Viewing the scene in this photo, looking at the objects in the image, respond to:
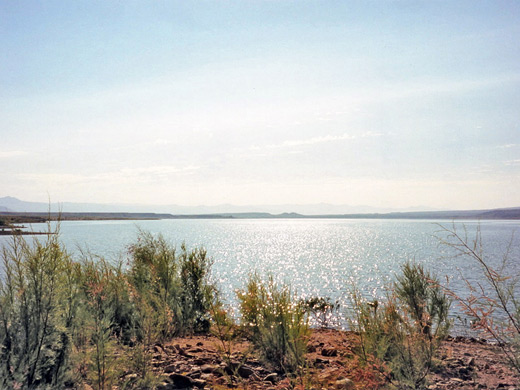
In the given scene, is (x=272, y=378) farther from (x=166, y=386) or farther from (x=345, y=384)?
(x=166, y=386)

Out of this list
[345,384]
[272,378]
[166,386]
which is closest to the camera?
[345,384]

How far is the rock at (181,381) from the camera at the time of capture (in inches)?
211

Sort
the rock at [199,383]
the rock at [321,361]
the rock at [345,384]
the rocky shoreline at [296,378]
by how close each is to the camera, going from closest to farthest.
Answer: the rock at [345,384] → the rocky shoreline at [296,378] → the rock at [199,383] → the rock at [321,361]

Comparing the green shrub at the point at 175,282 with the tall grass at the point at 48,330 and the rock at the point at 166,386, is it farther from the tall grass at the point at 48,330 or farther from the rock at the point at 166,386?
the rock at the point at 166,386

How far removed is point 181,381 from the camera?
543 cm

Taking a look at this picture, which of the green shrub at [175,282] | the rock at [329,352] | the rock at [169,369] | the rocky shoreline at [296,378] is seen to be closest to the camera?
the rocky shoreline at [296,378]

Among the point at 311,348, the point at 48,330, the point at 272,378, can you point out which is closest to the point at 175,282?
the point at 311,348

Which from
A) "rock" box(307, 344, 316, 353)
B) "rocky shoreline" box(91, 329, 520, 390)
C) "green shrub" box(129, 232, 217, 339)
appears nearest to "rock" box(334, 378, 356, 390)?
"rocky shoreline" box(91, 329, 520, 390)

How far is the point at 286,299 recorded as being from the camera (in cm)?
696

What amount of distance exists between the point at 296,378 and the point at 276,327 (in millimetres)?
1703

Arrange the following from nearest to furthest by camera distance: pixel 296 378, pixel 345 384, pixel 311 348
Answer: pixel 296 378
pixel 345 384
pixel 311 348

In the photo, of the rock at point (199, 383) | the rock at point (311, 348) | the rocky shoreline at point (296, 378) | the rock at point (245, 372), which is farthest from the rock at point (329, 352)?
the rock at point (199, 383)

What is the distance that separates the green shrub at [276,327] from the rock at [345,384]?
3.07 feet

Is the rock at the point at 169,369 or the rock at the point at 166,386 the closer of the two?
the rock at the point at 166,386
